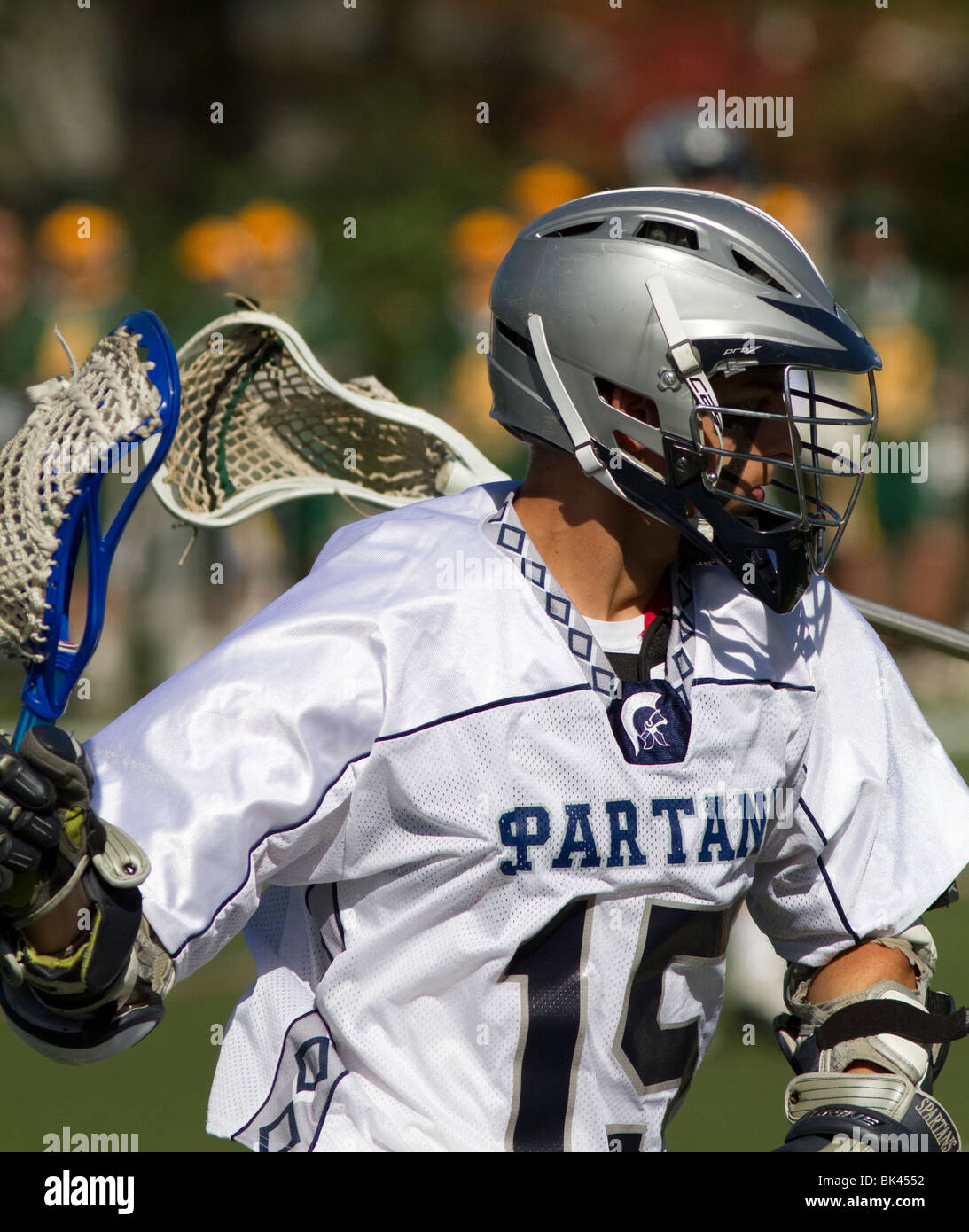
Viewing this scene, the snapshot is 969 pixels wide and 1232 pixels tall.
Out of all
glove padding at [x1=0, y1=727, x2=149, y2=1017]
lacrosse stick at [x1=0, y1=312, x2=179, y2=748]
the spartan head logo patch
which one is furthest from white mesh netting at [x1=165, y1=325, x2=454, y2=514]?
glove padding at [x1=0, y1=727, x2=149, y2=1017]

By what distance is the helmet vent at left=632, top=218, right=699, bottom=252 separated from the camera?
219 centimetres

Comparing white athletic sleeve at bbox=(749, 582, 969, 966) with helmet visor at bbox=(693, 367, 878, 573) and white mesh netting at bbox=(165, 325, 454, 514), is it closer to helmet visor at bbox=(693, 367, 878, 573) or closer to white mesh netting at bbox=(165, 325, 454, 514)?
helmet visor at bbox=(693, 367, 878, 573)

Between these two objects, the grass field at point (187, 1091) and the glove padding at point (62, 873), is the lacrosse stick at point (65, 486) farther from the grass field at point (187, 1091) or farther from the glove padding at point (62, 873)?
the grass field at point (187, 1091)

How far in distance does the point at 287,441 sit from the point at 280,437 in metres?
0.02

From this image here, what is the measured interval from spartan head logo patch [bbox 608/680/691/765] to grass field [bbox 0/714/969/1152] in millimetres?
1920

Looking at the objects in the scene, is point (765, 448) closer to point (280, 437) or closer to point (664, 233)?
point (664, 233)

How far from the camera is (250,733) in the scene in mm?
1920

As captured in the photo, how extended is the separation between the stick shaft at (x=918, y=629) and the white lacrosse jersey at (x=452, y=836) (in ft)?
2.07

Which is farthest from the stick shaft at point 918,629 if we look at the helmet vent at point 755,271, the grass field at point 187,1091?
the grass field at point 187,1091

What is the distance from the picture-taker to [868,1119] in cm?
212

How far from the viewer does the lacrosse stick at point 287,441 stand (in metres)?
2.77

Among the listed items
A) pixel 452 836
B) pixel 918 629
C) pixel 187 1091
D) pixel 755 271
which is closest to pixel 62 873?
pixel 452 836

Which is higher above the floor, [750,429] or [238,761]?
[750,429]

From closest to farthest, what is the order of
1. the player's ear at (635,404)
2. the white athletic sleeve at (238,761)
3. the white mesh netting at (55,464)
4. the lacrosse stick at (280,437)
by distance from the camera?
1. the white athletic sleeve at (238,761)
2. the white mesh netting at (55,464)
3. the player's ear at (635,404)
4. the lacrosse stick at (280,437)
